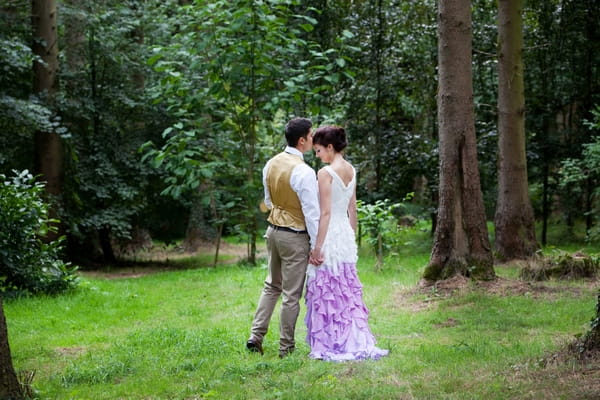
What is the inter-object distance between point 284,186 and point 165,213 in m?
11.9

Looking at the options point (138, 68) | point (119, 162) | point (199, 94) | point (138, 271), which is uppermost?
point (138, 68)

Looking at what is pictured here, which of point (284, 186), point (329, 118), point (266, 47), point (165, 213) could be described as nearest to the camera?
point (284, 186)

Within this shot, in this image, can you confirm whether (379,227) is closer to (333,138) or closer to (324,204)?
(333,138)

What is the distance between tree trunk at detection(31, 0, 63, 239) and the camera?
13.4 m

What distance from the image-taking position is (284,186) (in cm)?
584

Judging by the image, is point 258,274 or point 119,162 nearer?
point 258,274

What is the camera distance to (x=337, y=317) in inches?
230

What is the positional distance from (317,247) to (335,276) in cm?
34

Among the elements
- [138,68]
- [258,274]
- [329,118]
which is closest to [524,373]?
[258,274]

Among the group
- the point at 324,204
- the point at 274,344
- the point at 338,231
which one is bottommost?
the point at 274,344

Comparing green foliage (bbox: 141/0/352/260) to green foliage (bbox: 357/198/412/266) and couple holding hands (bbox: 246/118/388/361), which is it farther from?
couple holding hands (bbox: 246/118/388/361)

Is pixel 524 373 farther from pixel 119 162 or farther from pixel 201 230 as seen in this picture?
pixel 201 230

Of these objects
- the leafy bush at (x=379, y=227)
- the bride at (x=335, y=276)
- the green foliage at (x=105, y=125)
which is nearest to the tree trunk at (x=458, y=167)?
the leafy bush at (x=379, y=227)

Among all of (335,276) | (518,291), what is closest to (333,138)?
(335,276)
